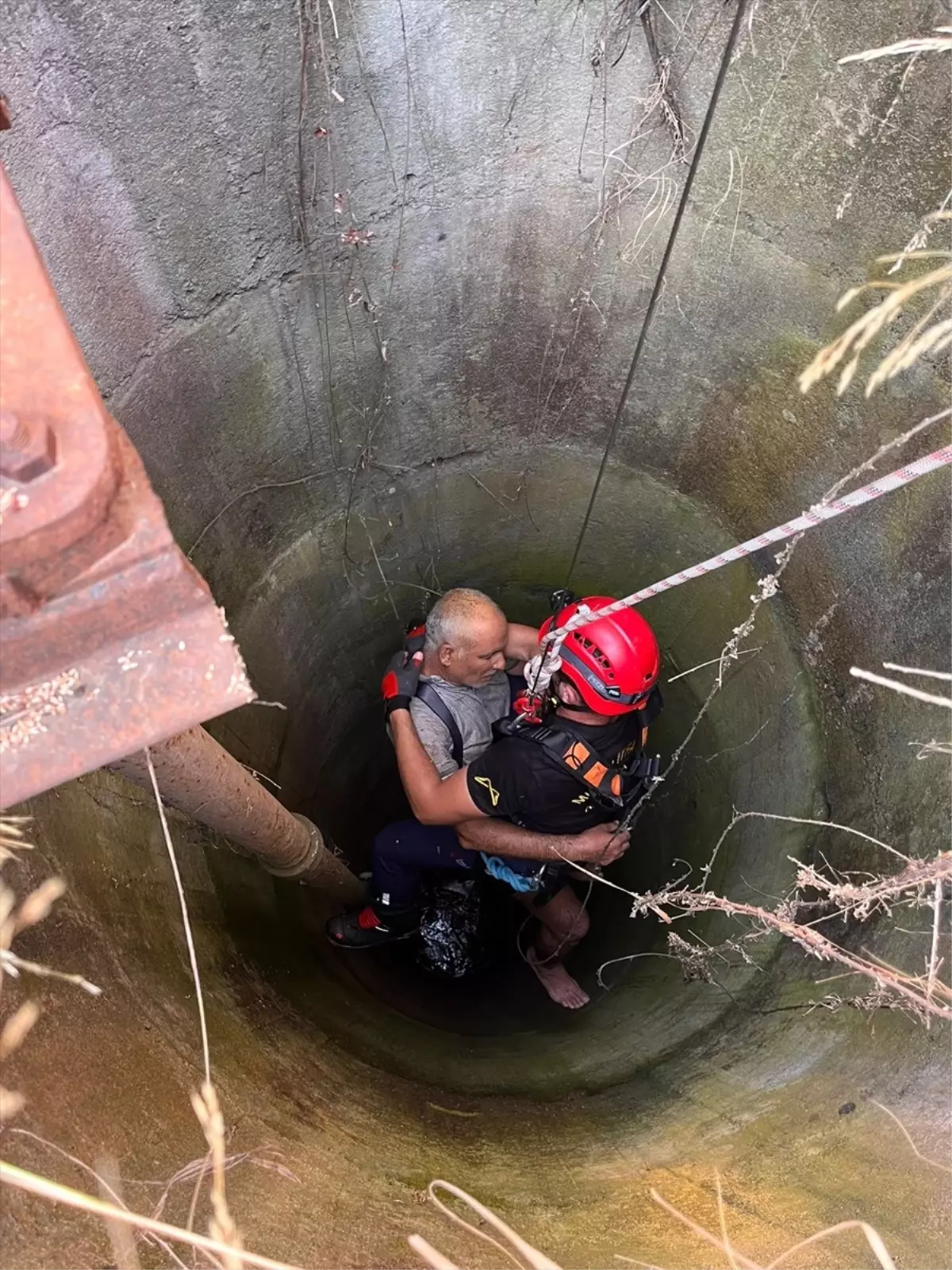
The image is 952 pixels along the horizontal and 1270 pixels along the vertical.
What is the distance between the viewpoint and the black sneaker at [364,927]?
3768mm

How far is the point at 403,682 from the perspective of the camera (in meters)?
3.36

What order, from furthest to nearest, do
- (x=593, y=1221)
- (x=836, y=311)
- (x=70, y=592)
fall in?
(x=836, y=311) < (x=593, y=1221) < (x=70, y=592)

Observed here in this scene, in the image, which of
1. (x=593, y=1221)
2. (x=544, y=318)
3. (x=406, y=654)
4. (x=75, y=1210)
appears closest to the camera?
(x=75, y=1210)

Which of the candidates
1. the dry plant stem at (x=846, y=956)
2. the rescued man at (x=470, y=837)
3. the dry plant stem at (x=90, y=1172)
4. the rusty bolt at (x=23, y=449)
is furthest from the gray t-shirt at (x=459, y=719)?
the rusty bolt at (x=23, y=449)

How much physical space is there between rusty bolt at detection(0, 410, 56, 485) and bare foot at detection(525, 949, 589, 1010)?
3.49 m

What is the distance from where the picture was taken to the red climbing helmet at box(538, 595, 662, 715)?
108 inches

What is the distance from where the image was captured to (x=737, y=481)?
122 inches

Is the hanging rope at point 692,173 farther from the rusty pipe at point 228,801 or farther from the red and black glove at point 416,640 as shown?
the rusty pipe at point 228,801

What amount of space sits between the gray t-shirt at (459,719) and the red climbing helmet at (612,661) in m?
0.63

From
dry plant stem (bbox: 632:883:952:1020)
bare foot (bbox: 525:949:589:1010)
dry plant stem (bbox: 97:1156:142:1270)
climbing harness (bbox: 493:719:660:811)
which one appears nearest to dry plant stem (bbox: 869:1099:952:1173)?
dry plant stem (bbox: 632:883:952:1020)

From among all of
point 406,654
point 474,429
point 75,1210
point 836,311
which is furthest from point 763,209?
point 75,1210

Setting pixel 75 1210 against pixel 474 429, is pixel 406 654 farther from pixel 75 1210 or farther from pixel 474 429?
pixel 75 1210

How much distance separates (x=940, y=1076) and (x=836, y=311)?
2.08 meters

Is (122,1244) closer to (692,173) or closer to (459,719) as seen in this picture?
(459,719)
